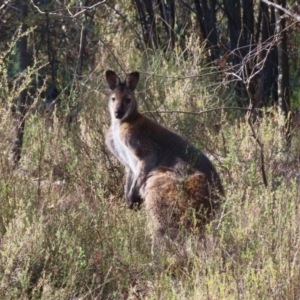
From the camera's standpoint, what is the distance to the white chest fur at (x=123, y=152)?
734cm

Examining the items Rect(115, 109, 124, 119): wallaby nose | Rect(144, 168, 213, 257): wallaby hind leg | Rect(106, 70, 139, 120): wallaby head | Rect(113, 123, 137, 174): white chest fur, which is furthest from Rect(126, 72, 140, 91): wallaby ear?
Rect(144, 168, 213, 257): wallaby hind leg

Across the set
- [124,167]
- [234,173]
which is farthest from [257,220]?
[124,167]

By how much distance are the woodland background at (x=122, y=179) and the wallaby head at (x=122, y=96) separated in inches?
14.2

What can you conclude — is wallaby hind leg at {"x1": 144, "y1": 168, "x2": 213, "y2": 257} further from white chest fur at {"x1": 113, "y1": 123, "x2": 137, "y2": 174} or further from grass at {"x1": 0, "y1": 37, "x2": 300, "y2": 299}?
white chest fur at {"x1": 113, "y1": 123, "x2": 137, "y2": 174}

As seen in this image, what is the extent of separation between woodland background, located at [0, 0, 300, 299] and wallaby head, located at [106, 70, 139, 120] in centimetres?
36

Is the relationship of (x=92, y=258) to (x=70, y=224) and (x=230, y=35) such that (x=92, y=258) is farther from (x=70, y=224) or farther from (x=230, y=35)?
(x=230, y=35)

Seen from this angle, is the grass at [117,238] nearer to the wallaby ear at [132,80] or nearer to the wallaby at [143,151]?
the wallaby at [143,151]

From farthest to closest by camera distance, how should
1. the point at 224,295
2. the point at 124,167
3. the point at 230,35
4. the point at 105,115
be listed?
1. the point at 230,35
2. the point at 105,115
3. the point at 124,167
4. the point at 224,295

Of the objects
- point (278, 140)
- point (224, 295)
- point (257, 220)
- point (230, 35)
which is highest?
point (230, 35)

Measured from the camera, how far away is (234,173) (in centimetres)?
728

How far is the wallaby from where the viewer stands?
6.70 metres

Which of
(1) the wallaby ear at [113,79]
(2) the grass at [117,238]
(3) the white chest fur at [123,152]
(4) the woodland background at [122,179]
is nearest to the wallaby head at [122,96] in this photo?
(1) the wallaby ear at [113,79]

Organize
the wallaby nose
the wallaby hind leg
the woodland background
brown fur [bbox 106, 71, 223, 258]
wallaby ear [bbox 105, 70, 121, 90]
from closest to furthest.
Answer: the woodland background
the wallaby hind leg
brown fur [bbox 106, 71, 223, 258]
the wallaby nose
wallaby ear [bbox 105, 70, 121, 90]

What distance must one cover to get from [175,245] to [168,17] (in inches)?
236
